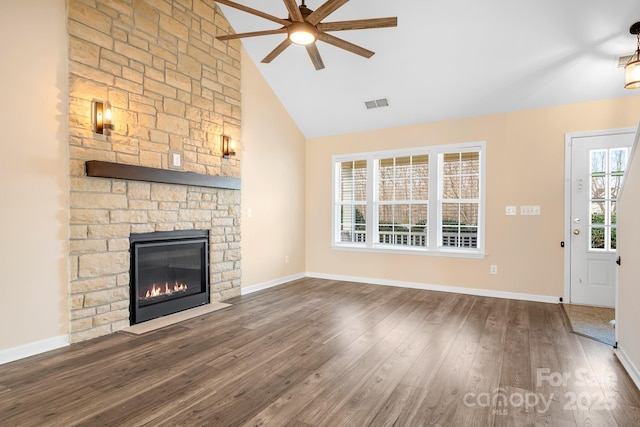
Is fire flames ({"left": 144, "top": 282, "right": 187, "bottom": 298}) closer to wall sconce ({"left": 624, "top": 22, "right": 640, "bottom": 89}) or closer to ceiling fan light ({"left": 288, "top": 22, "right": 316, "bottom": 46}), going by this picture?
ceiling fan light ({"left": 288, "top": 22, "right": 316, "bottom": 46})

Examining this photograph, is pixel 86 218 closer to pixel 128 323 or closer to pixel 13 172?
pixel 13 172

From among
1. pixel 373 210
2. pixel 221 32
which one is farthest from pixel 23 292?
pixel 373 210

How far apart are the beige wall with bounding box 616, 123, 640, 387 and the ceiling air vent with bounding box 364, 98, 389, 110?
3205mm

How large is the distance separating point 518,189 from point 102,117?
16.7 ft

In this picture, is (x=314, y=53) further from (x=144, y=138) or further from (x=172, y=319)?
(x=172, y=319)

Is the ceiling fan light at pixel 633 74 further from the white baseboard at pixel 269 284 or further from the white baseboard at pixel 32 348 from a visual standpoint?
the white baseboard at pixel 32 348

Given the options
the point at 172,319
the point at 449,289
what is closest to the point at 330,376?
the point at 172,319

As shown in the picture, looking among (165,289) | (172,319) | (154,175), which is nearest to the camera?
(154,175)

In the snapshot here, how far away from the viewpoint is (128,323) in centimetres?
352

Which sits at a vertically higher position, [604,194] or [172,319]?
[604,194]

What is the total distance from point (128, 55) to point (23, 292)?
2.42 m

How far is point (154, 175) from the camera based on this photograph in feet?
12.0

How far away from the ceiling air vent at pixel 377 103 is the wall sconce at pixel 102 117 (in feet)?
11.4

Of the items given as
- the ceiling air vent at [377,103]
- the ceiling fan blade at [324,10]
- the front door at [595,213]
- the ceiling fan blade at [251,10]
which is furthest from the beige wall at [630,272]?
the ceiling air vent at [377,103]
